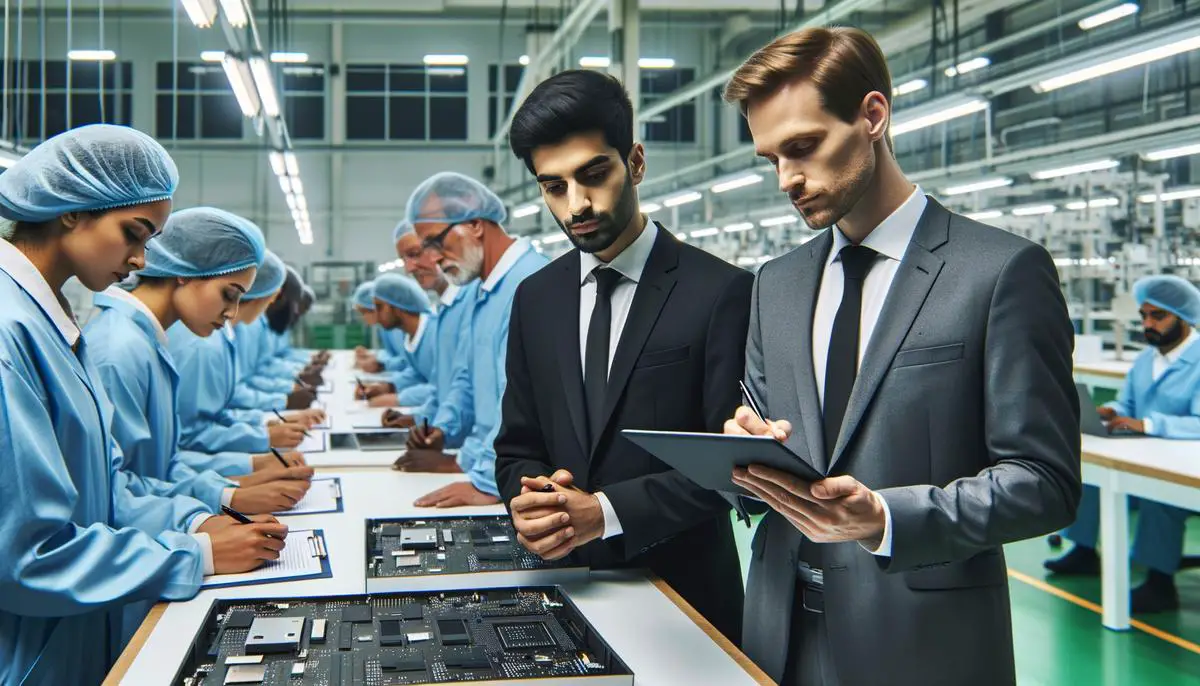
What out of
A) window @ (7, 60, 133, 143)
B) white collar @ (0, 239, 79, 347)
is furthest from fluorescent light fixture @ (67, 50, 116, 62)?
white collar @ (0, 239, 79, 347)

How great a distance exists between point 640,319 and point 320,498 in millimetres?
1337

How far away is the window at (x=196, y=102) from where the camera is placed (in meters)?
17.0

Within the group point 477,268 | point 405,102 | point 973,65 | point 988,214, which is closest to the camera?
point 477,268

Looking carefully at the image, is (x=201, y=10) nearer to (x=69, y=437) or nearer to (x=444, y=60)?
(x=69, y=437)

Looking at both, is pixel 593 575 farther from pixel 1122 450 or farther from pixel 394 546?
pixel 1122 450

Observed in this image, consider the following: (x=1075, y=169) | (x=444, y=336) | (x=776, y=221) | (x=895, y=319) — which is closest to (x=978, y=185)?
(x=1075, y=169)

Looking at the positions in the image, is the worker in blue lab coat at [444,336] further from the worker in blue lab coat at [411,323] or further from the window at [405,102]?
the window at [405,102]

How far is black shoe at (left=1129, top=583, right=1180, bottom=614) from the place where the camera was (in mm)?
4449

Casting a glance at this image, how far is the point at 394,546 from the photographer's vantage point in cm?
191

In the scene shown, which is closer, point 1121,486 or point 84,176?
point 84,176

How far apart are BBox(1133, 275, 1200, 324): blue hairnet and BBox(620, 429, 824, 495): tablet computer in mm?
5102

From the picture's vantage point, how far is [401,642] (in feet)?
4.61

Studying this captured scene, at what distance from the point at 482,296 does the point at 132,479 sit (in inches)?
48.7

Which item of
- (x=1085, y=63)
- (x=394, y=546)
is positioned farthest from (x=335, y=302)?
(x=394, y=546)
